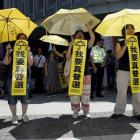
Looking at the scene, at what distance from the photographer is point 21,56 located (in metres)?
4.56

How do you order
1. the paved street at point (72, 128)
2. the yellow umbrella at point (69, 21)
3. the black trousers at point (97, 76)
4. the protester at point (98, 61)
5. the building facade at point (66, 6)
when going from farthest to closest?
the building facade at point (66, 6)
the black trousers at point (97, 76)
the protester at point (98, 61)
the yellow umbrella at point (69, 21)
the paved street at point (72, 128)

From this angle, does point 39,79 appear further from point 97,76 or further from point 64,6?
point 64,6

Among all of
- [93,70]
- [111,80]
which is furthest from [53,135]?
[111,80]

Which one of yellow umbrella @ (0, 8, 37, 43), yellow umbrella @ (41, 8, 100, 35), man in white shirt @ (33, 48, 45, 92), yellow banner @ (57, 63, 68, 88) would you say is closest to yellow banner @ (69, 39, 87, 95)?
yellow umbrella @ (41, 8, 100, 35)

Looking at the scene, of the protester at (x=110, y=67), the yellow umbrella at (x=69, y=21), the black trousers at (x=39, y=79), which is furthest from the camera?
the protester at (x=110, y=67)

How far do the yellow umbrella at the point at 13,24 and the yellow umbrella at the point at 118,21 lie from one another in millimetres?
1591

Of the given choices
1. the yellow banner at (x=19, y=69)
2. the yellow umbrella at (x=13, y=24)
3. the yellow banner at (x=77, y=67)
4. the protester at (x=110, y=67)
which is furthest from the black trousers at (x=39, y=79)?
the yellow banner at (x=77, y=67)

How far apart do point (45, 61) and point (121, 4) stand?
5594 mm

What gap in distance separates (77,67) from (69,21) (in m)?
1.10

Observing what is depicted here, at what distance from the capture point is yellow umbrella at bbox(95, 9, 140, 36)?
4.46 meters

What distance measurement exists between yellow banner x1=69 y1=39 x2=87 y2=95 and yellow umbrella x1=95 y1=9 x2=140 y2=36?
1.93 feet

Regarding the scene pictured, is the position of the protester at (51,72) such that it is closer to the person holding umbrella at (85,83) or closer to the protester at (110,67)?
the protester at (110,67)

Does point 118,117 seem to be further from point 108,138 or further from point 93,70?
point 93,70

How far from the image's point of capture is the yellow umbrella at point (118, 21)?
14.6 feet
